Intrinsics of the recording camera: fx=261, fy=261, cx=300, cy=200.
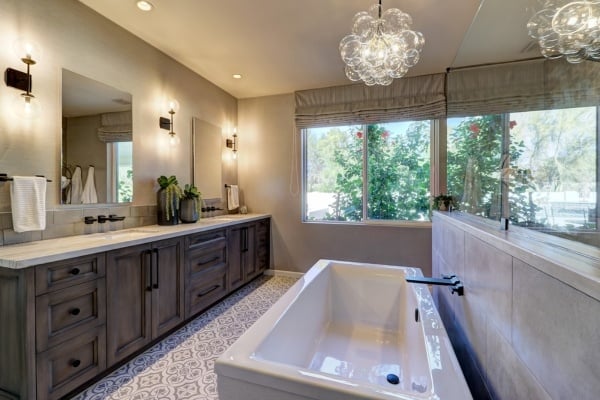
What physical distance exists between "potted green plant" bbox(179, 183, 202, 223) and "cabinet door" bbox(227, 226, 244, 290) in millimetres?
421

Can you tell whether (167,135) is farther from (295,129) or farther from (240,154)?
(295,129)

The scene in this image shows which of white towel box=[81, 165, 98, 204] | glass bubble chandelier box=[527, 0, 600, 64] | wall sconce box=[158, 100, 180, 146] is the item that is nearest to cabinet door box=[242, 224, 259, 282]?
wall sconce box=[158, 100, 180, 146]

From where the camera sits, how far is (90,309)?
161 centimetres

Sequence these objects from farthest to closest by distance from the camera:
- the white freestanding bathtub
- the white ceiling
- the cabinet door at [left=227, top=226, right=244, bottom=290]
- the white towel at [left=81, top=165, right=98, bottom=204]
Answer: the cabinet door at [left=227, top=226, right=244, bottom=290] → the white towel at [left=81, top=165, right=98, bottom=204] → the white ceiling → the white freestanding bathtub

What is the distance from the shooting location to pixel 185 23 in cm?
229

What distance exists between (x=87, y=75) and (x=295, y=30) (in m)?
1.78

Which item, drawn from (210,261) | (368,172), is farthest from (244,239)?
(368,172)

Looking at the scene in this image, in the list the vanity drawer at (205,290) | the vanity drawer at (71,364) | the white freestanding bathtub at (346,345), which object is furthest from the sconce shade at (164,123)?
the white freestanding bathtub at (346,345)

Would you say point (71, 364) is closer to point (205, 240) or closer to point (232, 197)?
point (205, 240)

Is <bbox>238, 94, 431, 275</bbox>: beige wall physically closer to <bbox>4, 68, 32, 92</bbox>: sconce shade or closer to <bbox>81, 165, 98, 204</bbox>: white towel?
<bbox>81, 165, 98, 204</bbox>: white towel

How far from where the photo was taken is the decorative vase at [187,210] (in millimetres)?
2773

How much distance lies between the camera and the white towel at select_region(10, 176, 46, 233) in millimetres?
1604

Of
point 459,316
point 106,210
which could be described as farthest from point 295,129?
point 459,316

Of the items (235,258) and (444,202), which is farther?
(235,258)
